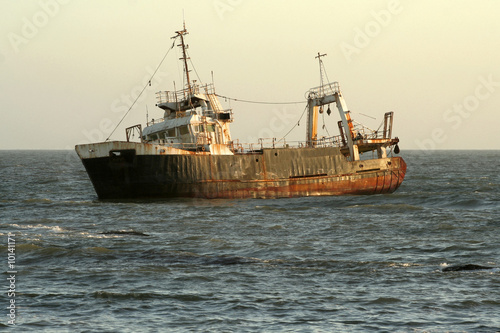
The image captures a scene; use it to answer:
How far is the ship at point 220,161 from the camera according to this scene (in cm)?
3334

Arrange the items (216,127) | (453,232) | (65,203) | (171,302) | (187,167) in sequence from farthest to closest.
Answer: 1. (216,127)
2. (65,203)
3. (187,167)
4. (453,232)
5. (171,302)

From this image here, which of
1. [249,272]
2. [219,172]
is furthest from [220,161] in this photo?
[249,272]

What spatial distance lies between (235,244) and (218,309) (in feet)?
24.9

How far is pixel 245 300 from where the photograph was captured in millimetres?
13633

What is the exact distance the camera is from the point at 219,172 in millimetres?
35000

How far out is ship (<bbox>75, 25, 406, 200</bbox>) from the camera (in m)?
33.3

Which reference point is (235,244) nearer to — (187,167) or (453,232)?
(453,232)

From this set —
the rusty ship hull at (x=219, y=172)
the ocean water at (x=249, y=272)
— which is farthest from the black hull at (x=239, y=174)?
the ocean water at (x=249, y=272)

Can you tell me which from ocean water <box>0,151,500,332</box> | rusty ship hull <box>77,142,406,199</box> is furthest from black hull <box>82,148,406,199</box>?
ocean water <box>0,151,500,332</box>

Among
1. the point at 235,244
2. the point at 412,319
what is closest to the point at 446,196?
the point at 235,244

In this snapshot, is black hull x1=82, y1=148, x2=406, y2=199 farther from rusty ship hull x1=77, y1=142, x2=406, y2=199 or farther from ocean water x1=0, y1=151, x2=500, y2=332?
ocean water x1=0, y1=151, x2=500, y2=332

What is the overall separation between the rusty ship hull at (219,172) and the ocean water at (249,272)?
4091 millimetres

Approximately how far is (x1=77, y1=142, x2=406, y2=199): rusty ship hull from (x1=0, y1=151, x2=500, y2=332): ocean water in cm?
409

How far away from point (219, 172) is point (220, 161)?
2.08ft
